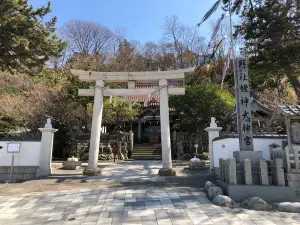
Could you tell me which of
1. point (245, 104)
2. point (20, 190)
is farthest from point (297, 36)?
point (20, 190)

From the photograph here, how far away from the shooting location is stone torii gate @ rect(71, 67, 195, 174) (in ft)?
36.3

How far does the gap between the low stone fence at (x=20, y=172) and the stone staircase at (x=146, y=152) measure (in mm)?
10438

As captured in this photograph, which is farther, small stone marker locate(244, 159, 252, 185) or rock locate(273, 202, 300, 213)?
small stone marker locate(244, 159, 252, 185)

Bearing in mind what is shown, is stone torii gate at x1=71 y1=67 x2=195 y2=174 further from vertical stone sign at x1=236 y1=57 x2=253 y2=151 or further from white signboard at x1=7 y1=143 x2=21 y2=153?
white signboard at x1=7 y1=143 x2=21 y2=153

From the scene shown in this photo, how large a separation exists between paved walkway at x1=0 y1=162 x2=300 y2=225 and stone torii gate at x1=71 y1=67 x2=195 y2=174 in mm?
2706

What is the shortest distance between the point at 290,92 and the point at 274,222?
19737 mm

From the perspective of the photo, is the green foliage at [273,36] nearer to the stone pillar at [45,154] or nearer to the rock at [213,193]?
the rock at [213,193]

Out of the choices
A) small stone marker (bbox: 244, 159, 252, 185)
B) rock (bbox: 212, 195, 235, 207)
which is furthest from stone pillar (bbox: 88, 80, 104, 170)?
small stone marker (bbox: 244, 159, 252, 185)

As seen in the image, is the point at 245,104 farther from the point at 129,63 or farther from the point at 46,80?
the point at 129,63

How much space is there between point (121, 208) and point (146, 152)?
16.1 m

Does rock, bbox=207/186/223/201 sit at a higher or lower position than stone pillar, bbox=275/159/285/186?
lower

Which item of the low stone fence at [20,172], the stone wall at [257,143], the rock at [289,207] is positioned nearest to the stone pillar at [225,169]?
the rock at [289,207]

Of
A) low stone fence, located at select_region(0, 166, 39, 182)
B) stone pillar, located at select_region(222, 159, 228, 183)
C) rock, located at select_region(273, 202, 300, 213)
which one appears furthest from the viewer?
low stone fence, located at select_region(0, 166, 39, 182)

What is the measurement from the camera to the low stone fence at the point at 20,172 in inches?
435
